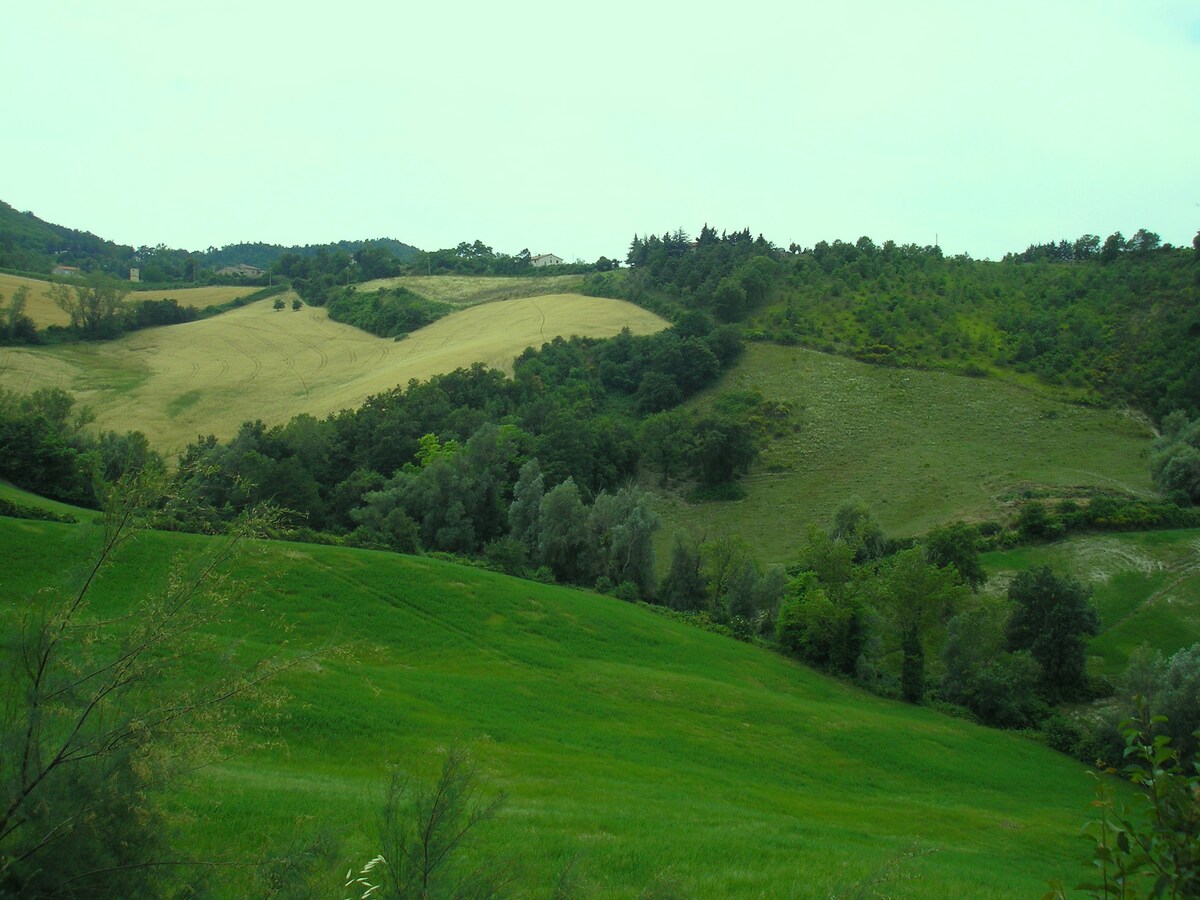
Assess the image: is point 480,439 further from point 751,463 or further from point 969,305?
point 969,305

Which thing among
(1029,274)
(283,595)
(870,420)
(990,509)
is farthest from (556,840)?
(1029,274)

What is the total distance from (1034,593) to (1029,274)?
91.8 meters

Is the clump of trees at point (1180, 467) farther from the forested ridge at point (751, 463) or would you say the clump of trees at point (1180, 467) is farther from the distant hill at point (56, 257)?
the distant hill at point (56, 257)

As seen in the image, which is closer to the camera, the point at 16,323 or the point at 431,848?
the point at 431,848

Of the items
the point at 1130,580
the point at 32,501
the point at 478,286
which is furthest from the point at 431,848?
the point at 478,286

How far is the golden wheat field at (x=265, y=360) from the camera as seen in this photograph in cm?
8031

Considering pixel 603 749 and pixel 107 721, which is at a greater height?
pixel 107 721

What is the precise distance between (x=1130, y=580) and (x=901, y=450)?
2804 centimetres

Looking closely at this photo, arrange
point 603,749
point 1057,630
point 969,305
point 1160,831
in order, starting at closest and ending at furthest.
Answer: point 1160,831 < point 603,749 < point 1057,630 < point 969,305

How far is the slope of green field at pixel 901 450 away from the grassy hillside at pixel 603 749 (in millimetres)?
28206

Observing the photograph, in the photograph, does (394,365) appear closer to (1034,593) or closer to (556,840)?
(1034,593)

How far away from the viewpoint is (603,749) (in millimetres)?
23188

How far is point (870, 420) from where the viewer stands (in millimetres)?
84188

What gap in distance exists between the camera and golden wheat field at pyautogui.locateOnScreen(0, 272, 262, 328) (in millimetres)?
95562
